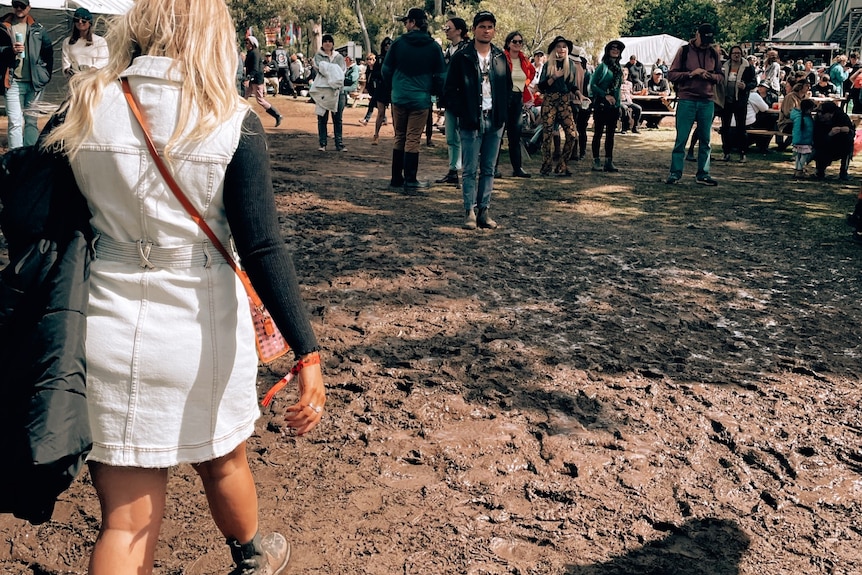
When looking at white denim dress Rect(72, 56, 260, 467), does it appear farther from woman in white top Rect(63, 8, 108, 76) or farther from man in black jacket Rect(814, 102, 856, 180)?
man in black jacket Rect(814, 102, 856, 180)

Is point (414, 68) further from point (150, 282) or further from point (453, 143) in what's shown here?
point (150, 282)

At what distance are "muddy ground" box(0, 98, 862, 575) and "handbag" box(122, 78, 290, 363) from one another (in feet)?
3.34

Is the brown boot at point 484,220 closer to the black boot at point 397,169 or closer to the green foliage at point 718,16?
the black boot at point 397,169

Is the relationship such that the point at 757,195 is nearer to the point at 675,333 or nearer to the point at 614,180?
the point at 614,180

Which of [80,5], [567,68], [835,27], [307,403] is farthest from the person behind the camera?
[835,27]

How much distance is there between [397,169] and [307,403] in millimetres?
8233

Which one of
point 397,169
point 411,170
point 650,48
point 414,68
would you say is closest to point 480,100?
point 414,68

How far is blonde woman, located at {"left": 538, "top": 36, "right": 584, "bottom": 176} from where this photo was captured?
11.2 metres

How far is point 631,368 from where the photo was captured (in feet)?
15.7

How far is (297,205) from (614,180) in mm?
4668

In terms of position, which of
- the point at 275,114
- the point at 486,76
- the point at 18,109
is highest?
the point at 486,76

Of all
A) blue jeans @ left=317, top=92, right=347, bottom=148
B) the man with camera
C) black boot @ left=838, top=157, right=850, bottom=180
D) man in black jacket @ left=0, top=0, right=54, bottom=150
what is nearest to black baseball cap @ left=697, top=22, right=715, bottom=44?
the man with camera

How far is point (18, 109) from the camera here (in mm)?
10375

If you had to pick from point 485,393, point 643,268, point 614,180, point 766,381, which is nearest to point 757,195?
point 614,180
